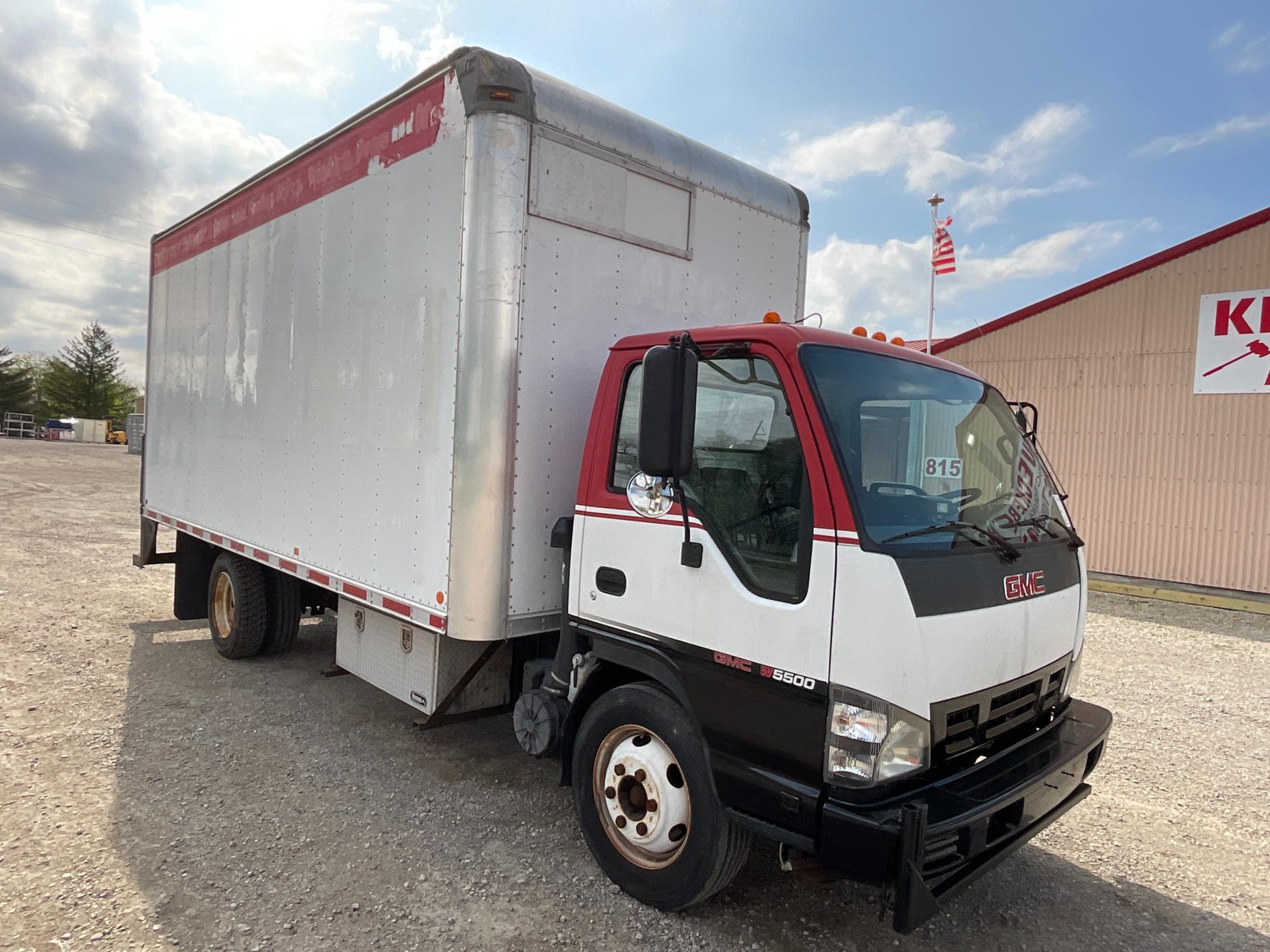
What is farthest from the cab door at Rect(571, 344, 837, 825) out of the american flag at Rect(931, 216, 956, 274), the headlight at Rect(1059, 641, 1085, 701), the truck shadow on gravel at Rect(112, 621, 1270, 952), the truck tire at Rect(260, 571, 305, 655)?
the american flag at Rect(931, 216, 956, 274)

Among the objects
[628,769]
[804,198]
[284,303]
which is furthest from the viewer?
[284,303]

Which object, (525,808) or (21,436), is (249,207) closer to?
(525,808)

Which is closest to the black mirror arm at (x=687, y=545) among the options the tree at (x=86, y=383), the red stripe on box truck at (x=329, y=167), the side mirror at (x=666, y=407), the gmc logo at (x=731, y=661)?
the side mirror at (x=666, y=407)

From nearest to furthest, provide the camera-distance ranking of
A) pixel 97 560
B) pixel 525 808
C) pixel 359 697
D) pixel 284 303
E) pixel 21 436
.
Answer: pixel 525 808 → pixel 284 303 → pixel 359 697 → pixel 97 560 → pixel 21 436

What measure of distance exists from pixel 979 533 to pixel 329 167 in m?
4.21

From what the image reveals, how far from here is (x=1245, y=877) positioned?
12.5 feet

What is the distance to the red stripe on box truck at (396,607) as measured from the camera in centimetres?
404

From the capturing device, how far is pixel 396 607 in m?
4.13

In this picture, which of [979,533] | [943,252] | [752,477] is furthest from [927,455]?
[943,252]

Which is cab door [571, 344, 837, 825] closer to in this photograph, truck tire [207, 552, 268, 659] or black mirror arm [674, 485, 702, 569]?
black mirror arm [674, 485, 702, 569]

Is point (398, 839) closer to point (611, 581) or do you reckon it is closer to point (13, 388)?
point (611, 581)

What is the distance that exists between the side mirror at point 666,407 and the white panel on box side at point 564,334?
993 mm

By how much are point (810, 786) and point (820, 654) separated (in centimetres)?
44

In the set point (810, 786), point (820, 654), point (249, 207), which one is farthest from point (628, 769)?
point (249, 207)
